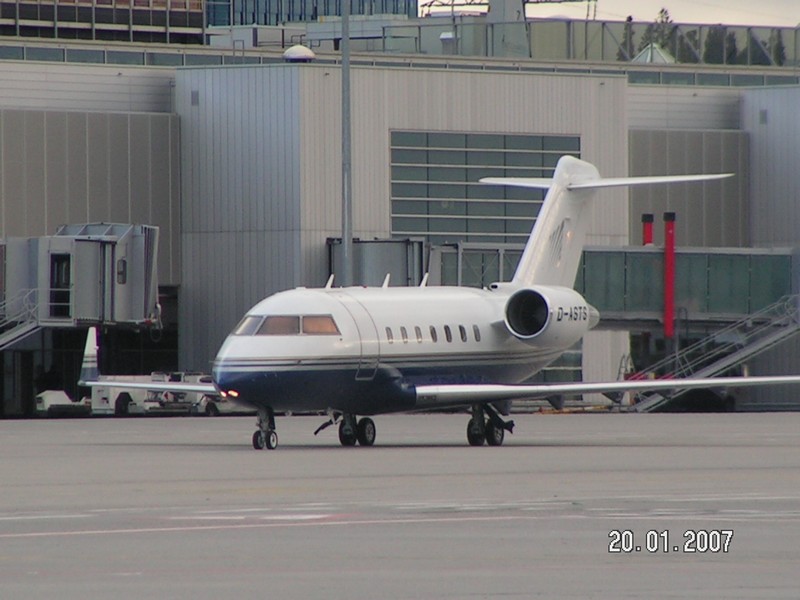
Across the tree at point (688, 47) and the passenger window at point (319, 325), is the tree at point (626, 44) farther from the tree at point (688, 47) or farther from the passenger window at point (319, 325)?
the passenger window at point (319, 325)

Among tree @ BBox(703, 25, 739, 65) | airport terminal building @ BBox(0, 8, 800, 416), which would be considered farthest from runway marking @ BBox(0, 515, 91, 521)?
tree @ BBox(703, 25, 739, 65)

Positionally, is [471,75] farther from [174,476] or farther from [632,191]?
[174,476]

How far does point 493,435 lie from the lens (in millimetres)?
34656

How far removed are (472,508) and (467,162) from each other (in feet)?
145

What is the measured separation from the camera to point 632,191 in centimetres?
6694

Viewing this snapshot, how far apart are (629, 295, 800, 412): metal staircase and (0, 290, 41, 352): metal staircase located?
67.0 feet

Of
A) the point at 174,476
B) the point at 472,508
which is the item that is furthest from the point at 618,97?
the point at 472,508

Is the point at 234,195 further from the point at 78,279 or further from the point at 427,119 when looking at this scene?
the point at 78,279

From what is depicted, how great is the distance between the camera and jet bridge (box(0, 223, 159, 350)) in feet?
180

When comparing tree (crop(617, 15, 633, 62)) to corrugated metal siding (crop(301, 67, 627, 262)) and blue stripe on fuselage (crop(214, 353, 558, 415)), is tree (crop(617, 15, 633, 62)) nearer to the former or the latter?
corrugated metal siding (crop(301, 67, 627, 262))

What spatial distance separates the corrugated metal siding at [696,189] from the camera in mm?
67312

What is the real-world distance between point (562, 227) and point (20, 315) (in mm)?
20966

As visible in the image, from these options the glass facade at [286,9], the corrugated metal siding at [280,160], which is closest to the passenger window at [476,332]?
the corrugated metal siding at [280,160]

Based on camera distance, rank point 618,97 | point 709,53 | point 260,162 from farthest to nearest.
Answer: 1. point 709,53
2. point 618,97
3. point 260,162
